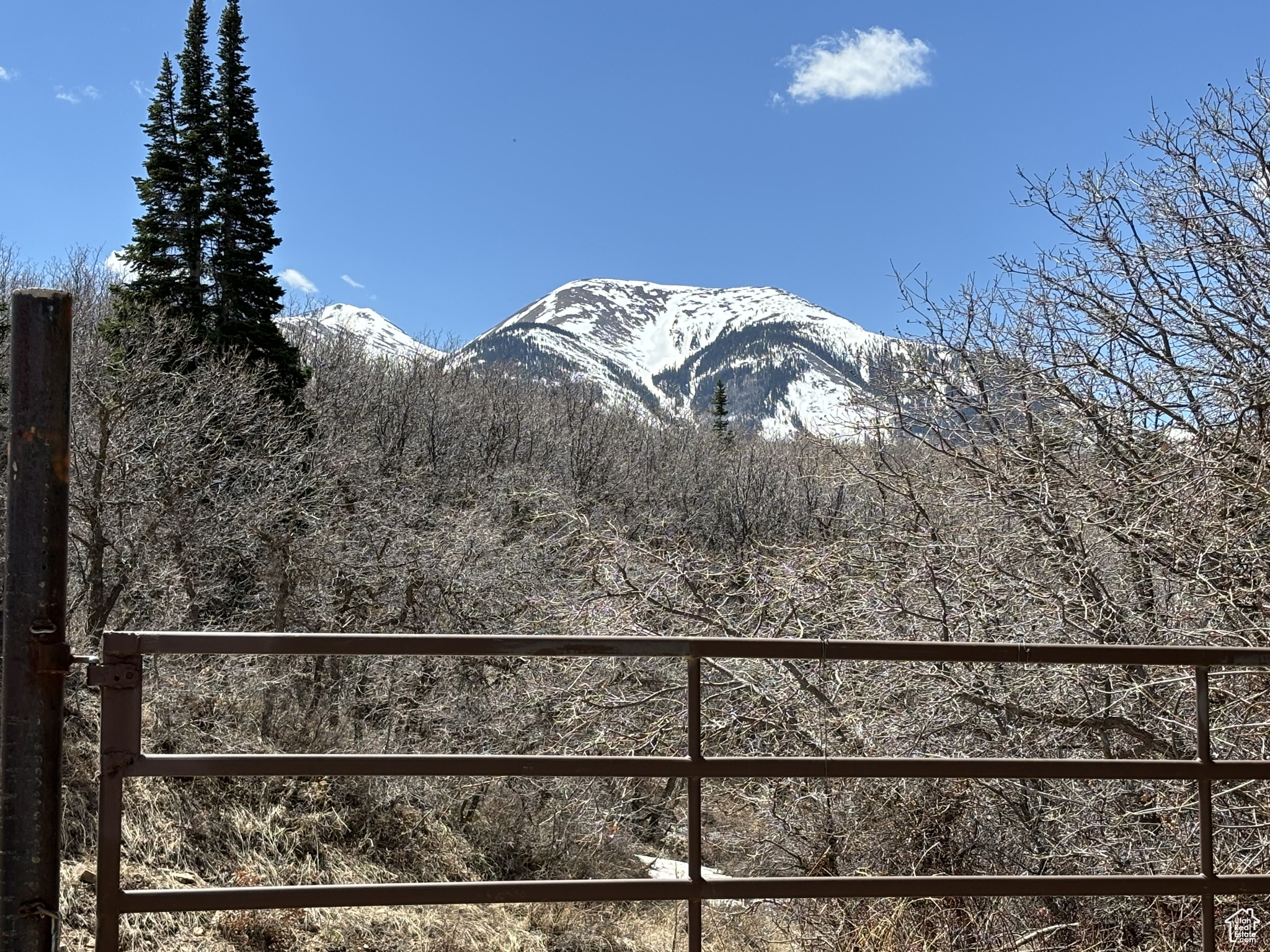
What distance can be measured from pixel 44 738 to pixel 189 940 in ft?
23.4

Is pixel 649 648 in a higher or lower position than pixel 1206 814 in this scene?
higher

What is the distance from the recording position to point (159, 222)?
26719 mm

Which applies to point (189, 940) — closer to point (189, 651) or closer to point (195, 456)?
point (189, 651)

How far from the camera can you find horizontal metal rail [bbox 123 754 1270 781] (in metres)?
2.58

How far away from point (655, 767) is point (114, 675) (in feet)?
4.87

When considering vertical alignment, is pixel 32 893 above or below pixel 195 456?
below

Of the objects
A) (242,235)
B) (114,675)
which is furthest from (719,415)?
(114,675)

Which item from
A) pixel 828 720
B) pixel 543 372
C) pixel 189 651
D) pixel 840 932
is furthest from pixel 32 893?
pixel 543 372

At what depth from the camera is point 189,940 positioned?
27.8 ft

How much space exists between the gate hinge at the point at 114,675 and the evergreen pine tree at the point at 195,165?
25689 millimetres

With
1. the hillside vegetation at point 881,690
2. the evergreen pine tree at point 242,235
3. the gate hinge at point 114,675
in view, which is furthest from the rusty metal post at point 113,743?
the evergreen pine tree at point 242,235

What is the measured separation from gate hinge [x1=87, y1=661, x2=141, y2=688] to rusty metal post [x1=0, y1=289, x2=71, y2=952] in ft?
0.38

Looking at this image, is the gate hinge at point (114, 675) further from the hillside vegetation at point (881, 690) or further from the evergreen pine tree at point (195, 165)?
the evergreen pine tree at point (195, 165)

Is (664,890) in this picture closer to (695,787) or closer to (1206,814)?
(695,787)
